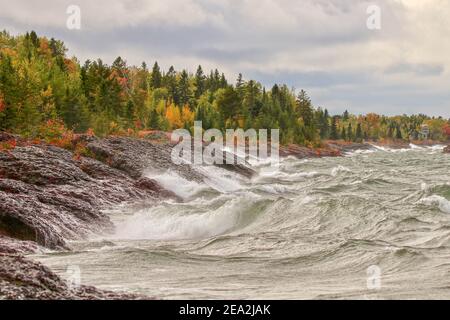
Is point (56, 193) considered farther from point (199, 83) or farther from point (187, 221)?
point (199, 83)

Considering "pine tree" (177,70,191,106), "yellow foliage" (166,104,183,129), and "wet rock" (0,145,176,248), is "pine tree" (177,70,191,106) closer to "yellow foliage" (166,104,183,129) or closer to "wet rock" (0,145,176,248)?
"yellow foliage" (166,104,183,129)

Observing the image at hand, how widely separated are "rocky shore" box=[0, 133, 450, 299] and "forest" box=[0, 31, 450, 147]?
1181 centimetres

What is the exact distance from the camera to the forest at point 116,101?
181 feet

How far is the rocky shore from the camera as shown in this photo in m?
10.1

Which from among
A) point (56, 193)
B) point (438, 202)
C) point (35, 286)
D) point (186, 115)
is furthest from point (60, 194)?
point (186, 115)

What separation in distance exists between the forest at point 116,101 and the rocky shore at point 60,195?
11814 mm

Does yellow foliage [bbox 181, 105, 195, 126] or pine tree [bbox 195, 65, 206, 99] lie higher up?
pine tree [bbox 195, 65, 206, 99]

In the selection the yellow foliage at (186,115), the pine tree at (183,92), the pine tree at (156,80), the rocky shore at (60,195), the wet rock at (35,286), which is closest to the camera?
the wet rock at (35,286)

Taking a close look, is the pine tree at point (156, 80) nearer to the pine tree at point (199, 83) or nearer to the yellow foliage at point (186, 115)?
the pine tree at point (199, 83)

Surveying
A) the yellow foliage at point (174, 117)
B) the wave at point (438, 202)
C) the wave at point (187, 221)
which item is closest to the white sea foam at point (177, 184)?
the wave at point (187, 221)

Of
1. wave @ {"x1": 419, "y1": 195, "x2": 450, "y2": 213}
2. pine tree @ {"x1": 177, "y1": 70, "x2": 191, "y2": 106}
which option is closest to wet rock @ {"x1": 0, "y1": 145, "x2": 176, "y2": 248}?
wave @ {"x1": 419, "y1": 195, "x2": 450, "y2": 213}

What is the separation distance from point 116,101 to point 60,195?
65.4 metres

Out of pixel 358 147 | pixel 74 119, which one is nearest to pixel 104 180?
pixel 74 119

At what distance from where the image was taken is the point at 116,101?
295 ft
